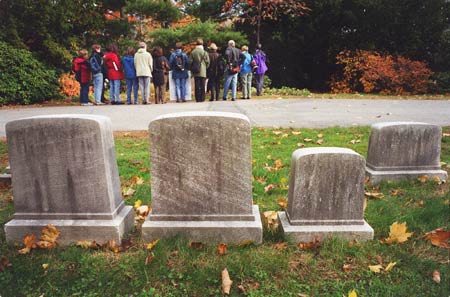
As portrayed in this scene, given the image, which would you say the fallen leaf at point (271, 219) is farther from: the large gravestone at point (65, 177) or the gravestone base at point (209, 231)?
the large gravestone at point (65, 177)

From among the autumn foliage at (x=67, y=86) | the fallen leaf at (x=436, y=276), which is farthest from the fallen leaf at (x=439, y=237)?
the autumn foliage at (x=67, y=86)

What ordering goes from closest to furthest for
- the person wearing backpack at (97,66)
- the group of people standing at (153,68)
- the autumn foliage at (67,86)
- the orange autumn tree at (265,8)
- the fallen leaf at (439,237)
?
the fallen leaf at (439,237), the person wearing backpack at (97,66), the group of people standing at (153,68), the autumn foliage at (67,86), the orange autumn tree at (265,8)

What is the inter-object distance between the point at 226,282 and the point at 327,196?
1.27 metres

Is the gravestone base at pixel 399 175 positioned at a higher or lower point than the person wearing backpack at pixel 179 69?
lower

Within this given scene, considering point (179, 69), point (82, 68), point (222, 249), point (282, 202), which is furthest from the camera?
point (179, 69)

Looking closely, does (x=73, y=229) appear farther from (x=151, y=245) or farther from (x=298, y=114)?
(x=298, y=114)

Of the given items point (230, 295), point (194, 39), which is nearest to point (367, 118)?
point (230, 295)

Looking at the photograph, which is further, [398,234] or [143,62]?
[143,62]

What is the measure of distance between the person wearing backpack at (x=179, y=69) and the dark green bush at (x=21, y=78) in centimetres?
542

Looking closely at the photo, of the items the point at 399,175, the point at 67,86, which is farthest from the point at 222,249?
the point at 67,86

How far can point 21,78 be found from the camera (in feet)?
46.4

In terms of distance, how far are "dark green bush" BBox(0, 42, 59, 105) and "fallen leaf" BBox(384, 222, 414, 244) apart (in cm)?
1440

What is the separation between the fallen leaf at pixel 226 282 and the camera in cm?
278

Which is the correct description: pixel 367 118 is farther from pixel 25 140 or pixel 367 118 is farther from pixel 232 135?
pixel 25 140
